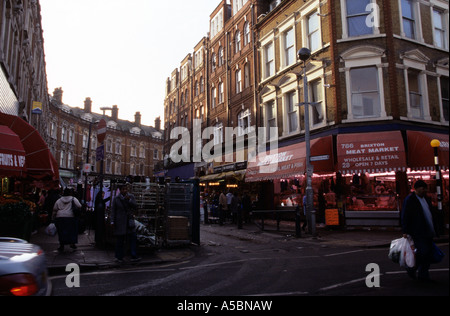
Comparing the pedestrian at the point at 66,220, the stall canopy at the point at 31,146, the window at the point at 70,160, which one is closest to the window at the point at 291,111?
the stall canopy at the point at 31,146

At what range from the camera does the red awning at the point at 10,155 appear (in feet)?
31.0

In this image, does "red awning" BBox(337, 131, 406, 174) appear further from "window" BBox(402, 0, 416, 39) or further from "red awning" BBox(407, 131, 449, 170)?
"window" BBox(402, 0, 416, 39)

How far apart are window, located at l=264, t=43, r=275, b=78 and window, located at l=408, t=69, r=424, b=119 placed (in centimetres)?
828

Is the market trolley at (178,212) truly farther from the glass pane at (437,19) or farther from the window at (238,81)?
the window at (238,81)

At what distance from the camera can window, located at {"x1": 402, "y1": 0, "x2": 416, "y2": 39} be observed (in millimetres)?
17297

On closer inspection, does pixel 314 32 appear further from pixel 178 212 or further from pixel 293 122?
pixel 178 212

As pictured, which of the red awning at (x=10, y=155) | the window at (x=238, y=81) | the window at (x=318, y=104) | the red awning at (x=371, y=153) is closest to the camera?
the red awning at (x=10, y=155)

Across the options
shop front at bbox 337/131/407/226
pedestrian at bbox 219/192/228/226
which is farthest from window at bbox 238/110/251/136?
shop front at bbox 337/131/407/226

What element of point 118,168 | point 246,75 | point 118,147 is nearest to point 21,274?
point 246,75

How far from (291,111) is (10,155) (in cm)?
1491

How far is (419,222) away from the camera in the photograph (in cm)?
511

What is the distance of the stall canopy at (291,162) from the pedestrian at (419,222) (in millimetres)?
10733

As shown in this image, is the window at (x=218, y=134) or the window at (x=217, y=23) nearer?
the window at (x=218, y=134)

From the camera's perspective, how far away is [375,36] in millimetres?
16562
